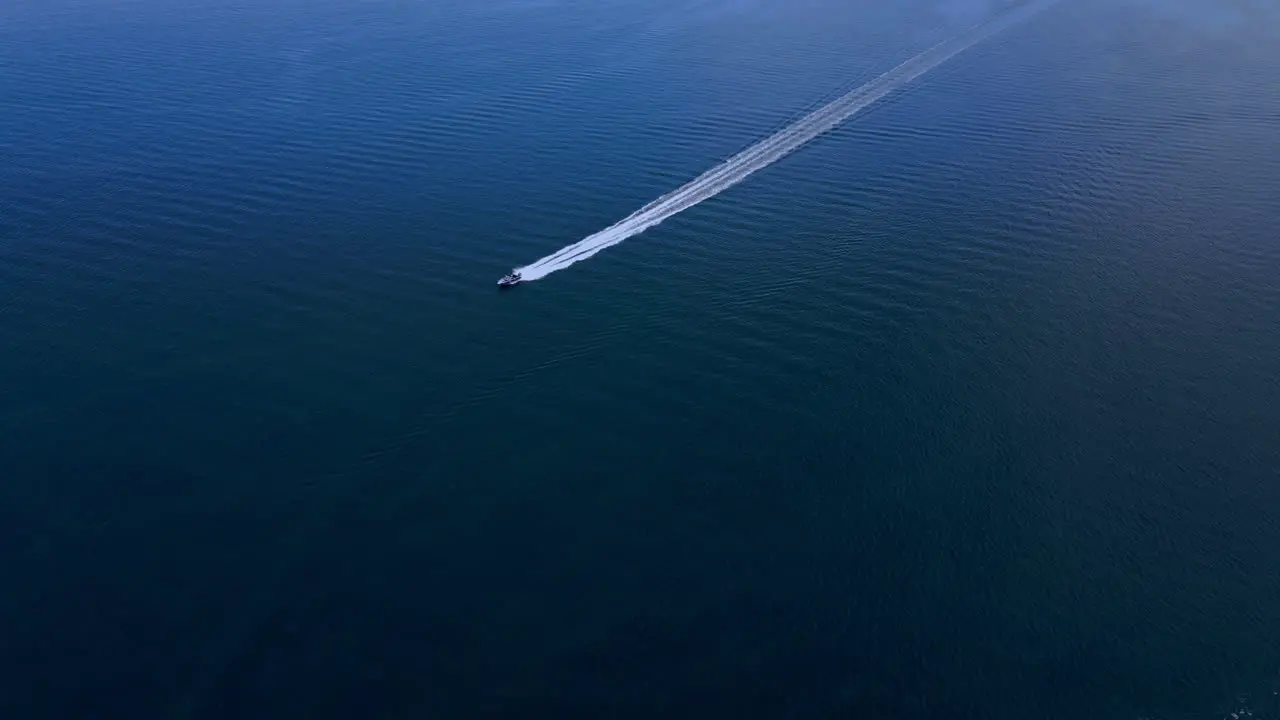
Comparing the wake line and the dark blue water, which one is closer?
the dark blue water

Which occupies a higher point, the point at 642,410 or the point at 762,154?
the point at 762,154

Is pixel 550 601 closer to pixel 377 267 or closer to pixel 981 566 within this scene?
pixel 981 566

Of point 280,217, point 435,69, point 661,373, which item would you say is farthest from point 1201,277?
point 435,69

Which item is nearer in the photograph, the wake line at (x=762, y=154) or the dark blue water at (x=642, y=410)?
the dark blue water at (x=642, y=410)

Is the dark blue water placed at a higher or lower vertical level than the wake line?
lower
